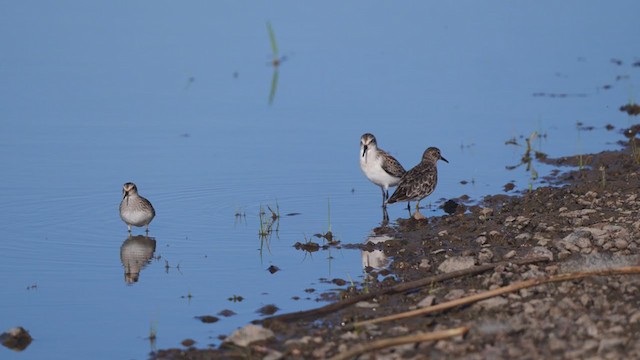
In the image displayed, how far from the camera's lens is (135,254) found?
15.4 metres

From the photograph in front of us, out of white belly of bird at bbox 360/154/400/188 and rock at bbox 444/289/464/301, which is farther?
white belly of bird at bbox 360/154/400/188

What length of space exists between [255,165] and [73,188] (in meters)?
3.16

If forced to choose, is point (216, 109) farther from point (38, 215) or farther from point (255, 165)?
point (38, 215)

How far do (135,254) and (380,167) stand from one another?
180 inches

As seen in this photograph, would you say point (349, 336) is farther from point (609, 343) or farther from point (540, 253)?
point (540, 253)

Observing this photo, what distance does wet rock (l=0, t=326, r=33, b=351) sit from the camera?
1170 cm

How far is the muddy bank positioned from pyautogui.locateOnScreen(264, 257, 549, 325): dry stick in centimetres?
1

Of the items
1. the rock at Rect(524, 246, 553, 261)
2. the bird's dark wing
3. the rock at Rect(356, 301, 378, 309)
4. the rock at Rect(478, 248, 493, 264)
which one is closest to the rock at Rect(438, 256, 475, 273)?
the rock at Rect(478, 248, 493, 264)

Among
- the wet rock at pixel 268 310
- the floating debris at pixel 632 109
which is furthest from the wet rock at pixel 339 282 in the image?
the floating debris at pixel 632 109

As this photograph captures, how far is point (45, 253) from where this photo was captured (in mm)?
15188

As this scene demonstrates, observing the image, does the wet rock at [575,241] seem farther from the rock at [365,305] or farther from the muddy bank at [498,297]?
the rock at [365,305]

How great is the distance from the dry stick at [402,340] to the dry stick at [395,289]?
5.35 feet

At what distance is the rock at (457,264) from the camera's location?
42.3ft

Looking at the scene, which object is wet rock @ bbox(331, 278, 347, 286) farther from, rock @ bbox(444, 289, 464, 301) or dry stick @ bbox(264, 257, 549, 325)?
rock @ bbox(444, 289, 464, 301)
